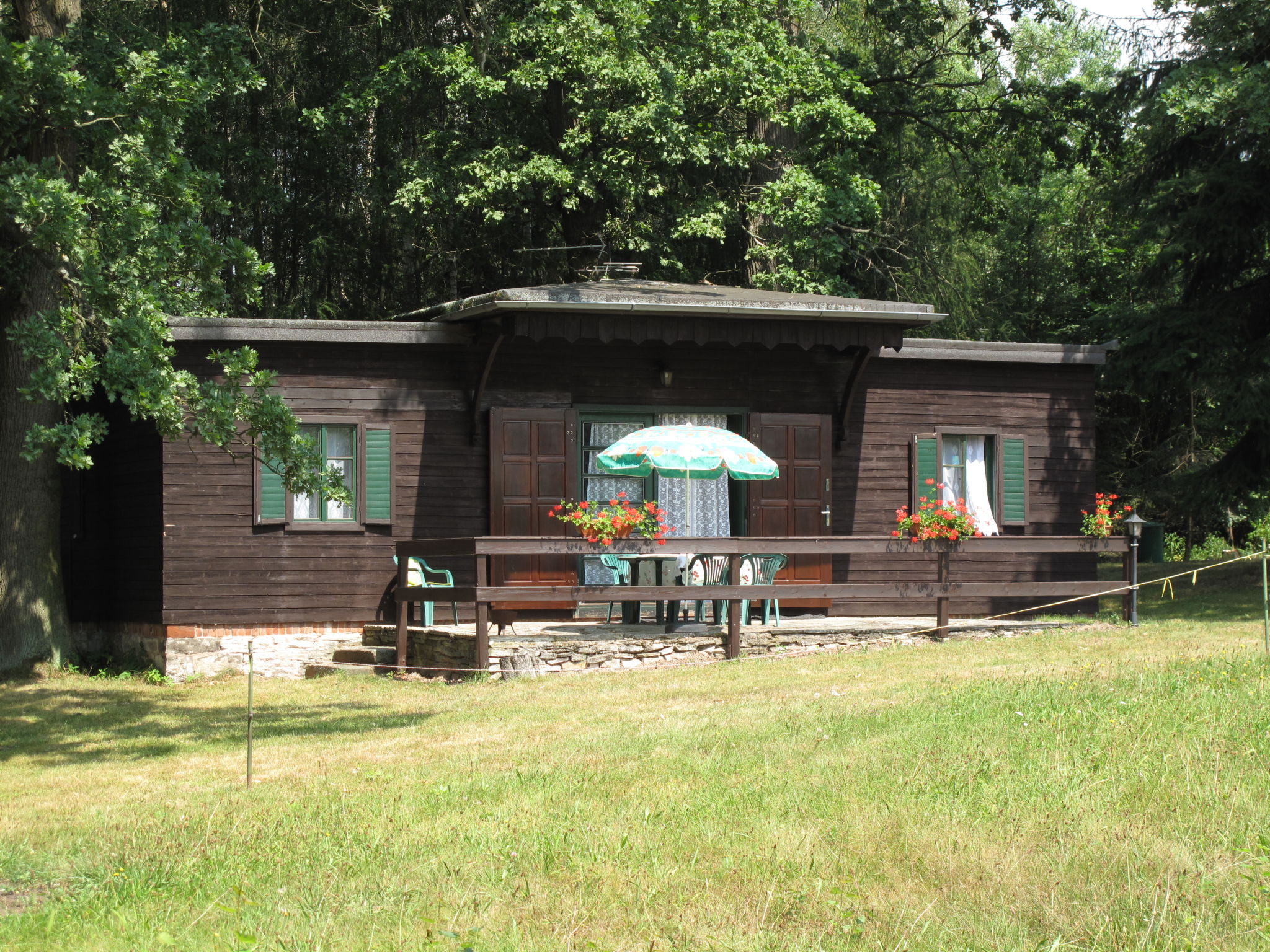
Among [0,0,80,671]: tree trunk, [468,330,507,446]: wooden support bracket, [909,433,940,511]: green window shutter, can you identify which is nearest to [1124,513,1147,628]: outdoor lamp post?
[909,433,940,511]: green window shutter

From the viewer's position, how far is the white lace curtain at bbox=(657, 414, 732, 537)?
1570cm

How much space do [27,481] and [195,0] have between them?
32.7ft

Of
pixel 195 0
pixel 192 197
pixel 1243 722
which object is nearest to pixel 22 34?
pixel 192 197

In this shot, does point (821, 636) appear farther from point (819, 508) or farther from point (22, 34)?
point (22, 34)

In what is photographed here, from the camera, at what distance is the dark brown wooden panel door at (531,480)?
567 inches

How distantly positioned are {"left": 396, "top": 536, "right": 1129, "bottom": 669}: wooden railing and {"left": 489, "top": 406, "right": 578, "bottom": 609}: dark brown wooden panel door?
50.8 inches

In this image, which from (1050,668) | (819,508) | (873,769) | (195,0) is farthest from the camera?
(195,0)

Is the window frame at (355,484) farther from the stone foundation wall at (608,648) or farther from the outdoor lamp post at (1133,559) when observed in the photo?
the outdoor lamp post at (1133,559)

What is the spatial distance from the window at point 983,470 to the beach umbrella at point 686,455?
338 centimetres

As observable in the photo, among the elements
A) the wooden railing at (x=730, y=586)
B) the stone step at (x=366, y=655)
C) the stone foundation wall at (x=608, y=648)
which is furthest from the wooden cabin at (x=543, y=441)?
the stone foundation wall at (x=608, y=648)

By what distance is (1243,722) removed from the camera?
742 centimetres

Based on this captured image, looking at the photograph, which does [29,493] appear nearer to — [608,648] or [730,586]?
[608,648]

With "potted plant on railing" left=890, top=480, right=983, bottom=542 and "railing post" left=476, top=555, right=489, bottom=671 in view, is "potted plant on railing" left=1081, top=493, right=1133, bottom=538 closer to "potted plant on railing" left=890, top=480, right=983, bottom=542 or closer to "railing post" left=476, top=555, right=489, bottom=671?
"potted plant on railing" left=890, top=480, right=983, bottom=542

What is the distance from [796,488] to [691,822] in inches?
366
